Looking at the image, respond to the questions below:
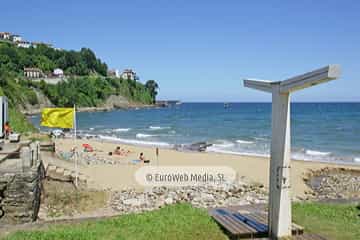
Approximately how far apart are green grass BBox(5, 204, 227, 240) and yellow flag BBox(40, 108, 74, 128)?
260 inches

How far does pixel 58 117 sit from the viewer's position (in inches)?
487

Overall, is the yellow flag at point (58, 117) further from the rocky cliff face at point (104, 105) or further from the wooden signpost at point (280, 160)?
the rocky cliff face at point (104, 105)

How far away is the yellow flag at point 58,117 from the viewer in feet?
40.1

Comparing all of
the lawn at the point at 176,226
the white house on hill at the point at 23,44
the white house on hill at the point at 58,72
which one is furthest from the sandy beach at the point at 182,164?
the white house on hill at the point at 23,44

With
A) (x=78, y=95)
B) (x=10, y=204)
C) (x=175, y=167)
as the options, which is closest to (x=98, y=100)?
(x=78, y=95)

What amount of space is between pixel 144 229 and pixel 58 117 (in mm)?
7785

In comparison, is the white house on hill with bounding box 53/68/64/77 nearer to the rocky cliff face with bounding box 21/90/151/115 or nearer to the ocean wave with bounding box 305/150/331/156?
the rocky cliff face with bounding box 21/90/151/115

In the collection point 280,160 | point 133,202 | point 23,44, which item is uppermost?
point 23,44

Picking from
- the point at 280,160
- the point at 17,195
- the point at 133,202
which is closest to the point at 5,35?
the point at 133,202

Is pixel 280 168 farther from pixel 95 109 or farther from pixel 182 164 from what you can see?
pixel 95 109

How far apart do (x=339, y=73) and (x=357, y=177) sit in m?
15.0

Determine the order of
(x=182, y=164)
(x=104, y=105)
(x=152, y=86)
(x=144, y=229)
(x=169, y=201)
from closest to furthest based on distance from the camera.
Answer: (x=144, y=229) → (x=169, y=201) → (x=182, y=164) → (x=104, y=105) → (x=152, y=86)

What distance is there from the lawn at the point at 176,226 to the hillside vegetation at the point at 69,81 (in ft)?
257

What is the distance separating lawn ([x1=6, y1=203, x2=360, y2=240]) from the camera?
5473 mm
